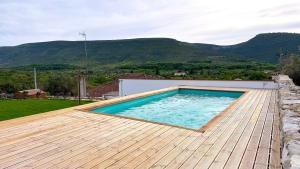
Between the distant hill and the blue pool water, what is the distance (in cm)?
1784

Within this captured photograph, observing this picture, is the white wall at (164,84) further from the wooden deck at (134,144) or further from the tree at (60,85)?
the tree at (60,85)

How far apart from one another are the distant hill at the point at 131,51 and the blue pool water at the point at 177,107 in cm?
1784

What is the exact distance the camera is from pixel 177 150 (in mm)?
2652

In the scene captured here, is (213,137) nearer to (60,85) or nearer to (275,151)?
(275,151)

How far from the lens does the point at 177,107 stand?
285 inches

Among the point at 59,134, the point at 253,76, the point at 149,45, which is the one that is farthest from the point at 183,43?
the point at 59,134

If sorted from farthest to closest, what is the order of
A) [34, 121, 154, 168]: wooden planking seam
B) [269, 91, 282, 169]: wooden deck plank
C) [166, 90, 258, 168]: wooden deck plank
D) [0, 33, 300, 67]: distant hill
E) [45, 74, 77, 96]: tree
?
[0, 33, 300, 67]: distant hill
[45, 74, 77, 96]: tree
[34, 121, 154, 168]: wooden planking seam
[166, 90, 258, 168]: wooden deck plank
[269, 91, 282, 169]: wooden deck plank

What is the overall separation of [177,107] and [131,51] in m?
24.7

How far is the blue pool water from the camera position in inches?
225

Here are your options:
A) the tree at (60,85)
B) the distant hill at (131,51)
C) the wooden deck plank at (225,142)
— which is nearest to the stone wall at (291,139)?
the wooden deck plank at (225,142)

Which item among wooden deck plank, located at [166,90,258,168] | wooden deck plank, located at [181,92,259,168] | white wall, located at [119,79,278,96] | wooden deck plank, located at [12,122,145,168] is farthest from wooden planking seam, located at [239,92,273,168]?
white wall, located at [119,79,278,96]

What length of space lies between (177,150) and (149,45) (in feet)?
98.0

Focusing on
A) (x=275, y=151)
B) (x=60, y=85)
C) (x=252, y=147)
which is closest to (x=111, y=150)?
(x=252, y=147)

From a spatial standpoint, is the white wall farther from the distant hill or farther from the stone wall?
the distant hill
